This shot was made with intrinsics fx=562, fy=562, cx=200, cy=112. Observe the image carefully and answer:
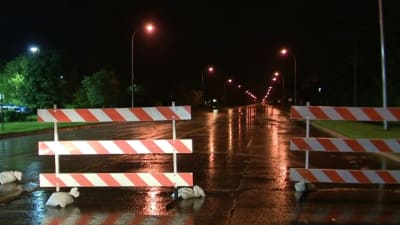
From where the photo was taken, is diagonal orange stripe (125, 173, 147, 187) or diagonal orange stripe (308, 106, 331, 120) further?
diagonal orange stripe (308, 106, 331, 120)

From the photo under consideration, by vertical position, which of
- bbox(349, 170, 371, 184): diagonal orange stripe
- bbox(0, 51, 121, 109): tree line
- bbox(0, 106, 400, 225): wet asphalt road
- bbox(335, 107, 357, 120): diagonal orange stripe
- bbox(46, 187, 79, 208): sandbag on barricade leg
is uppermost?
bbox(0, 51, 121, 109): tree line

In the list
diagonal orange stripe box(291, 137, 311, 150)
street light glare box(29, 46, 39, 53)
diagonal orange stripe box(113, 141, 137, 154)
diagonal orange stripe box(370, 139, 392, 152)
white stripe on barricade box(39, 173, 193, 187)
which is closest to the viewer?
white stripe on barricade box(39, 173, 193, 187)

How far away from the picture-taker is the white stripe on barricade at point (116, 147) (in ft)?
34.2

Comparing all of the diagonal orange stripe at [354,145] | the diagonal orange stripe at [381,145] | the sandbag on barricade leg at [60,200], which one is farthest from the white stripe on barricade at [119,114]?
the diagonal orange stripe at [381,145]

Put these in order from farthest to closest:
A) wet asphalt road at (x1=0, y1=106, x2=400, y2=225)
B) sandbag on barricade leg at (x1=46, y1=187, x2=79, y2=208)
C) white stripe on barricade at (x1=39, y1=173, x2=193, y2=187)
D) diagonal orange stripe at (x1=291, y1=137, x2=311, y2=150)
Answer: diagonal orange stripe at (x1=291, y1=137, x2=311, y2=150) → white stripe on barricade at (x1=39, y1=173, x2=193, y2=187) → sandbag on barricade leg at (x1=46, y1=187, x2=79, y2=208) → wet asphalt road at (x1=0, y1=106, x2=400, y2=225)

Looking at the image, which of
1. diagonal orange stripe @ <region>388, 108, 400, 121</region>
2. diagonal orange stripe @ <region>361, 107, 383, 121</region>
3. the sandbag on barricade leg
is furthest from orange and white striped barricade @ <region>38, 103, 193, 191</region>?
diagonal orange stripe @ <region>388, 108, 400, 121</region>

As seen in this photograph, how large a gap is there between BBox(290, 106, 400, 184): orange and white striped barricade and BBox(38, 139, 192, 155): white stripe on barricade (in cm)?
228

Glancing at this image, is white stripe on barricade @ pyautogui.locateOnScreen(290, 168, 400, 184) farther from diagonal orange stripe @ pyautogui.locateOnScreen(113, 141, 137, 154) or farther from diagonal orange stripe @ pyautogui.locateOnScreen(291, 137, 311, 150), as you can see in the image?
diagonal orange stripe @ pyautogui.locateOnScreen(113, 141, 137, 154)

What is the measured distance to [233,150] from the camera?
2056 centimetres

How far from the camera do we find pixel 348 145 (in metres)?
10.8

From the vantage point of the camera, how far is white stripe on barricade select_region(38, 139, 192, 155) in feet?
34.2

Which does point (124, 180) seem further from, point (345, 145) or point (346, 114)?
point (346, 114)

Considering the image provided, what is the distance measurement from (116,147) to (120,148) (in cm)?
8

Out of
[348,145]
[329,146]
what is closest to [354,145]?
[348,145]
